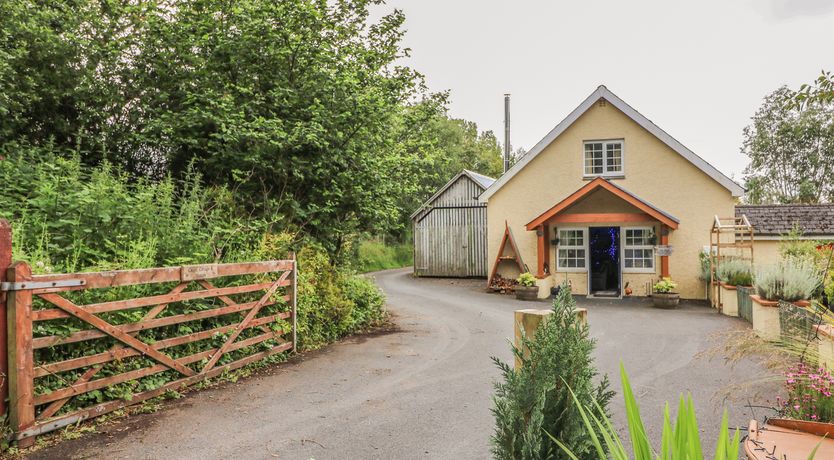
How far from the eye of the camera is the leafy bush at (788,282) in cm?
842

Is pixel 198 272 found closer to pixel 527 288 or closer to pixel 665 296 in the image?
pixel 527 288

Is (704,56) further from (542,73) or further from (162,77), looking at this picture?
(162,77)

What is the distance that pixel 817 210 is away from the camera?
1711 centimetres

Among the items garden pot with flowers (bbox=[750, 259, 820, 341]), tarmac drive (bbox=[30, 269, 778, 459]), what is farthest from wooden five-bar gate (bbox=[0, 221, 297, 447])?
garden pot with flowers (bbox=[750, 259, 820, 341])

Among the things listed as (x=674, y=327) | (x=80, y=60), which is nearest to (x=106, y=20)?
(x=80, y=60)

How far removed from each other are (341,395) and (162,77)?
22.6 feet

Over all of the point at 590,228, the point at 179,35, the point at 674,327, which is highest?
the point at 179,35

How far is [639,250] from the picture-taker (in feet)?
52.2

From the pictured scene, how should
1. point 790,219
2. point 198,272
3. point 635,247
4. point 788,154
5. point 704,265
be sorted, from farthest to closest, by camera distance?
point 788,154
point 790,219
point 635,247
point 704,265
point 198,272

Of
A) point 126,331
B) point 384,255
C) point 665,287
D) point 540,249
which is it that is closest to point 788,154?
point 384,255

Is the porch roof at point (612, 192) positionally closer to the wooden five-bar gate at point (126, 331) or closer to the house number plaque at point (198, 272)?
the wooden five-bar gate at point (126, 331)

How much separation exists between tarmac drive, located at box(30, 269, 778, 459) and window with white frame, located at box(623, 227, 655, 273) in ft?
18.7

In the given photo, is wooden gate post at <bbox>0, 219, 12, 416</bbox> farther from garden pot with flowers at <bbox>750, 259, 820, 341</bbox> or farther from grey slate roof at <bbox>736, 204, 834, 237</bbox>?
grey slate roof at <bbox>736, 204, 834, 237</bbox>

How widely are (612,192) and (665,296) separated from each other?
341cm
